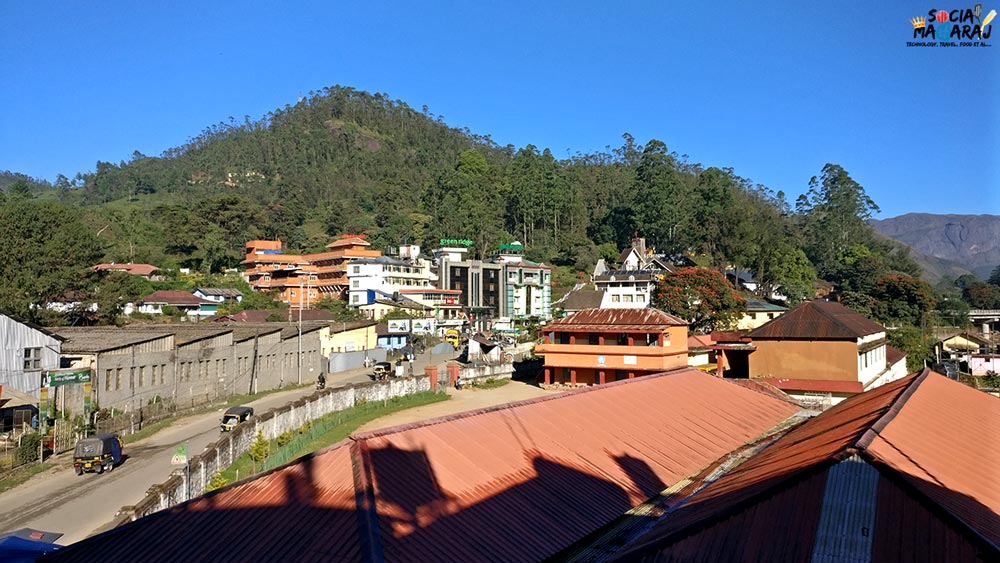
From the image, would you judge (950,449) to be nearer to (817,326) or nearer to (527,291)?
(817,326)

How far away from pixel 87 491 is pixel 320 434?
331 inches

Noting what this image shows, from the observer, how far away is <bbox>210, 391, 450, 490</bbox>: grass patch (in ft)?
64.2

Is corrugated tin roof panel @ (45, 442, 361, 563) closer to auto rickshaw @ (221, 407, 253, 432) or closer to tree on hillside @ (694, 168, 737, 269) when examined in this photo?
auto rickshaw @ (221, 407, 253, 432)

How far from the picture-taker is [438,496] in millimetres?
10531

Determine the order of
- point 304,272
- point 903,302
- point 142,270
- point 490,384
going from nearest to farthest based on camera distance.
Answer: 1. point 490,384
2. point 903,302
3. point 142,270
4. point 304,272

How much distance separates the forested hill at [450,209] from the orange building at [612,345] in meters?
28.5

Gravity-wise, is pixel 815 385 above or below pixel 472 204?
below

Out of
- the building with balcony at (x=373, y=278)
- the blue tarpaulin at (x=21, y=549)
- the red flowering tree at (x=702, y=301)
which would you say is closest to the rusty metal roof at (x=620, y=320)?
the red flowering tree at (x=702, y=301)

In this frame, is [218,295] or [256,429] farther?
[218,295]

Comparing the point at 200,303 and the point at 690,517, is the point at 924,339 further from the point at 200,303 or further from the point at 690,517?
the point at 200,303

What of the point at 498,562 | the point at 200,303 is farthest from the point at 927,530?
the point at 200,303

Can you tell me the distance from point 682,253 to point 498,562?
7735cm

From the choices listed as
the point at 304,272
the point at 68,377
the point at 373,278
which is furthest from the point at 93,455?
the point at 304,272

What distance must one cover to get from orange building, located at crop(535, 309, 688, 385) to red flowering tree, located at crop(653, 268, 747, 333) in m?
13.1
